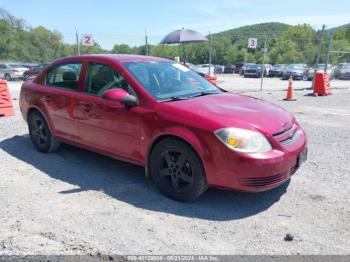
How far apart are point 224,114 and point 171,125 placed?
1.92ft

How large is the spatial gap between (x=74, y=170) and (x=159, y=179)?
61.8 inches

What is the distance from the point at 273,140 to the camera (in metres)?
3.88

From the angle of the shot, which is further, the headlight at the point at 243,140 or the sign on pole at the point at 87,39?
the sign on pole at the point at 87,39

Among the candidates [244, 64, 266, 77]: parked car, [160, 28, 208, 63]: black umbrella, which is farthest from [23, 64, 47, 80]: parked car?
[244, 64, 266, 77]: parked car

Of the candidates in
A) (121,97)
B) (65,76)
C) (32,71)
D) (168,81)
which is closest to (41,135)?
(65,76)

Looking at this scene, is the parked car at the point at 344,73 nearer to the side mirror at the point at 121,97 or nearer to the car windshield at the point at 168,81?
the car windshield at the point at 168,81

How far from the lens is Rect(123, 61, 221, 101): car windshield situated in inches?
183

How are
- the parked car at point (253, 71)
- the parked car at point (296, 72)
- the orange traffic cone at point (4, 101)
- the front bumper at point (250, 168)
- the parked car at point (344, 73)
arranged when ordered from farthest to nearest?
the parked car at point (253, 71)
the parked car at point (296, 72)
the parked car at point (344, 73)
the orange traffic cone at point (4, 101)
the front bumper at point (250, 168)

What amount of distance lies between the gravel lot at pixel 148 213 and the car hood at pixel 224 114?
89 centimetres

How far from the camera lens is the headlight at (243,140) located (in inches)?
149

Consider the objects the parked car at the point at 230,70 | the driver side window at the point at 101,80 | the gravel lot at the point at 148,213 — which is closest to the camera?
the gravel lot at the point at 148,213

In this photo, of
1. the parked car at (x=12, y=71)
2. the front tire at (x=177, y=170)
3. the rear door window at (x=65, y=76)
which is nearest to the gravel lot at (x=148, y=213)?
the front tire at (x=177, y=170)

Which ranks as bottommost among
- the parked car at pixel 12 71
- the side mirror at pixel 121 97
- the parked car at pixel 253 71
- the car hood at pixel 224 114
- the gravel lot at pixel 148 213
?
the parked car at pixel 253 71

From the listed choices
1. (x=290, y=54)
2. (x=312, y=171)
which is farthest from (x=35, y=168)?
(x=290, y=54)
